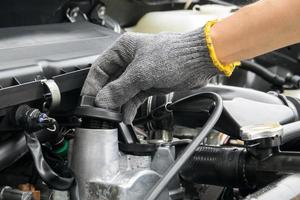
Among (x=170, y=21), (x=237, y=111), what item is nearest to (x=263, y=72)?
(x=170, y=21)

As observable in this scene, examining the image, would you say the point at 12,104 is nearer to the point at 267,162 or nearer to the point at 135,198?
the point at 135,198

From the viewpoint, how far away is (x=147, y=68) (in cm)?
89

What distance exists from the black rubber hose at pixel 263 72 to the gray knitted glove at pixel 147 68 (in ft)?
3.05

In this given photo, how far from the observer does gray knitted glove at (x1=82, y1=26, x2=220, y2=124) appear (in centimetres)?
89

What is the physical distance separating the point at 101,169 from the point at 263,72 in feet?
3.66

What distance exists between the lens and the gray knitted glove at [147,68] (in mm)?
890

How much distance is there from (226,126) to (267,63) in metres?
1.06

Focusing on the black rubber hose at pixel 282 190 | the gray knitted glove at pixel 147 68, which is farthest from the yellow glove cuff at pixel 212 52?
the black rubber hose at pixel 282 190

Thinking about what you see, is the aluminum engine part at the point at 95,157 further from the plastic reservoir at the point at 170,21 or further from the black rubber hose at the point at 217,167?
the plastic reservoir at the point at 170,21

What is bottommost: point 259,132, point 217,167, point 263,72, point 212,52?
point 263,72

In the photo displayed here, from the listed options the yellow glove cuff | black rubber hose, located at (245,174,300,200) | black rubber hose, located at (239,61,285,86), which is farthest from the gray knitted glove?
black rubber hose, located at (239,61,285,86)

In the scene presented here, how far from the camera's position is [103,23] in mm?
1414

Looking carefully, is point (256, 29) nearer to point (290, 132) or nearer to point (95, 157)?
point (290, 132)

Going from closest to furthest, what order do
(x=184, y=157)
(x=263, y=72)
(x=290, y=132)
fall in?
(x=184, y=157) < (x=290, y=132) < (x=263, y=72)
